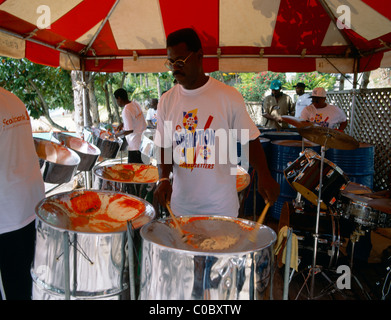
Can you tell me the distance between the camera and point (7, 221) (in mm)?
1268

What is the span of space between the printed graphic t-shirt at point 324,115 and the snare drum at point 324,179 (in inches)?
60.0

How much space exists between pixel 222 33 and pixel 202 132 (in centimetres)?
201

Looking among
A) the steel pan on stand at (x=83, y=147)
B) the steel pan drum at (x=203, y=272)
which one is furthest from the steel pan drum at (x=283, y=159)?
the steel pan drum at (x=203, y=272)

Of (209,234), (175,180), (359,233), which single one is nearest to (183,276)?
(209,234)

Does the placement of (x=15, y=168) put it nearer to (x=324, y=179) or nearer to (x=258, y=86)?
(x=324, y=179)

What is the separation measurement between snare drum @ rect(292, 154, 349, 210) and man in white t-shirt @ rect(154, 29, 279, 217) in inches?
31.9

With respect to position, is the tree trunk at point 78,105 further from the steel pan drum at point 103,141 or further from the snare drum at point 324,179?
the snare drum at point 324,179

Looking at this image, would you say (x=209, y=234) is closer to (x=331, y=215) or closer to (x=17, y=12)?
(x=331, y=215)

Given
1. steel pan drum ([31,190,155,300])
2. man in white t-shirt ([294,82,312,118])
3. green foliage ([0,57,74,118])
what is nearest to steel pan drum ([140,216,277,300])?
steel pan drum ([31,190,155,300])

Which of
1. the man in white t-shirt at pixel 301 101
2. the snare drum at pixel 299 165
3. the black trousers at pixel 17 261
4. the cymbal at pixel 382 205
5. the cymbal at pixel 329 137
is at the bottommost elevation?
the black trousers at pixel 17 261

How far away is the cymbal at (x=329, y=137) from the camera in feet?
6.04

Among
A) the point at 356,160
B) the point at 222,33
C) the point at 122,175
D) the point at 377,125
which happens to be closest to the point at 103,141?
the point at 122,175
